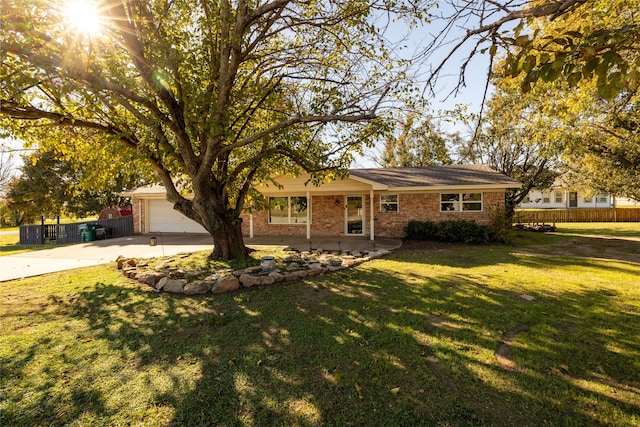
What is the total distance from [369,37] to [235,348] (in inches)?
312

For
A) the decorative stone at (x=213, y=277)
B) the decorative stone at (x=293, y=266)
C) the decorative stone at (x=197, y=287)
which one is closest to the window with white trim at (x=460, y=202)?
the decorative stone at (x=293, y=266)

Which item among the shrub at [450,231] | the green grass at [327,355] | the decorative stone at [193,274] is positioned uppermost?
the shrub at [450,231]

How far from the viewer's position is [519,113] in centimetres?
1555

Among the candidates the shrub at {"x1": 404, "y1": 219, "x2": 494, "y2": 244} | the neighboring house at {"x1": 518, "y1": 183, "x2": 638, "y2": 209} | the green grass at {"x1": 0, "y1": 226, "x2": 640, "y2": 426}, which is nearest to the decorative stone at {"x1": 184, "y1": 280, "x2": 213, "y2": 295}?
the green grass at {"x1": 0, "y1": 226, "x2": 640, "y2": 426}

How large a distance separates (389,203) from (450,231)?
3.30 metres

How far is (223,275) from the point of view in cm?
693

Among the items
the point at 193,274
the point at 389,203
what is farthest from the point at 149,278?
the point at 389,203

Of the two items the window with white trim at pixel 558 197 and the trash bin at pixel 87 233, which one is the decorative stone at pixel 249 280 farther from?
the window with white trim at pixel 558 197

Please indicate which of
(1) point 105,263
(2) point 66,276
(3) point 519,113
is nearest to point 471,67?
(2) point 66,276

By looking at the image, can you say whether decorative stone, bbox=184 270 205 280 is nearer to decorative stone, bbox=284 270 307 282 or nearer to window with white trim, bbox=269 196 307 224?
decorative stone, bbox=284 270 307 282

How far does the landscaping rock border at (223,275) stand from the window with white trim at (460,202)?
7325mm

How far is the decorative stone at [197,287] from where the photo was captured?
614 centimetres

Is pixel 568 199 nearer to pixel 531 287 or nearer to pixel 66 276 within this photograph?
pixel 531 287

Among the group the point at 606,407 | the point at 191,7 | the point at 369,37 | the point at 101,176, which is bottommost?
the point at 606,407
